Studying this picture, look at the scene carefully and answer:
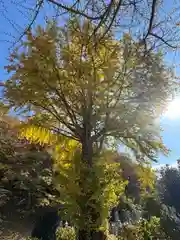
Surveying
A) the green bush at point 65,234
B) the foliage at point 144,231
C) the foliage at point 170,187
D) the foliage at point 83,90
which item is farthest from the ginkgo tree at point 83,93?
the foliage at point 170,187

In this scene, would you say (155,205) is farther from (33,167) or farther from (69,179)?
(69,179)

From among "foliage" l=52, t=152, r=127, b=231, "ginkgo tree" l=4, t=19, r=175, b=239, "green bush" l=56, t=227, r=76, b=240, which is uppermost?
"ginkgo tree" l=4, t=19, r=175, b=239

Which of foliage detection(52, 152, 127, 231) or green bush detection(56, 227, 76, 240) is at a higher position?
foliage detection(52, 152, 127, 231)

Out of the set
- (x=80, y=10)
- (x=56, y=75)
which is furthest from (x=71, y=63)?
(x=80, y=10)

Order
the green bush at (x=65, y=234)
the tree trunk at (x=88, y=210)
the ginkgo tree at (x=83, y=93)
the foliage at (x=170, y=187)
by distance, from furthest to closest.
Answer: the foliage at (x=170, y=187) → the green bush at (x=65, y=234) → the ginkgo tree at (x=83, y=93) → the tree trunk at (x=88, y=210)

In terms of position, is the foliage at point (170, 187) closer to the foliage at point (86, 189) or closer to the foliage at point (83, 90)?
the foliage at point (83, 90)

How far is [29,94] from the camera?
7922 millimetres

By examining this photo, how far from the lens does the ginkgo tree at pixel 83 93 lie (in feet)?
23.9

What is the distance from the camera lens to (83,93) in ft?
25.6

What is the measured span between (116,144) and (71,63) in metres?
3.81

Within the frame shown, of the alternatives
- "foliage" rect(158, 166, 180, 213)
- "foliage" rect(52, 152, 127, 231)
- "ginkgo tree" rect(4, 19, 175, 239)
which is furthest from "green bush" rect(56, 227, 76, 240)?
"foliage" rect(158, 166, 180, 213)

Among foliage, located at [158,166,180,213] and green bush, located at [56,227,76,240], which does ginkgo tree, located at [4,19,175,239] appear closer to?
green bush, located at [56,227,76,240]

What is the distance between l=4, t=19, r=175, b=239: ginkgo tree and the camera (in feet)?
23.9

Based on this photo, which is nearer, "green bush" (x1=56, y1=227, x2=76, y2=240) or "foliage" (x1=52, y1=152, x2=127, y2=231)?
"foliage" (x1=52, y1=152, x2=127, y2=231)
